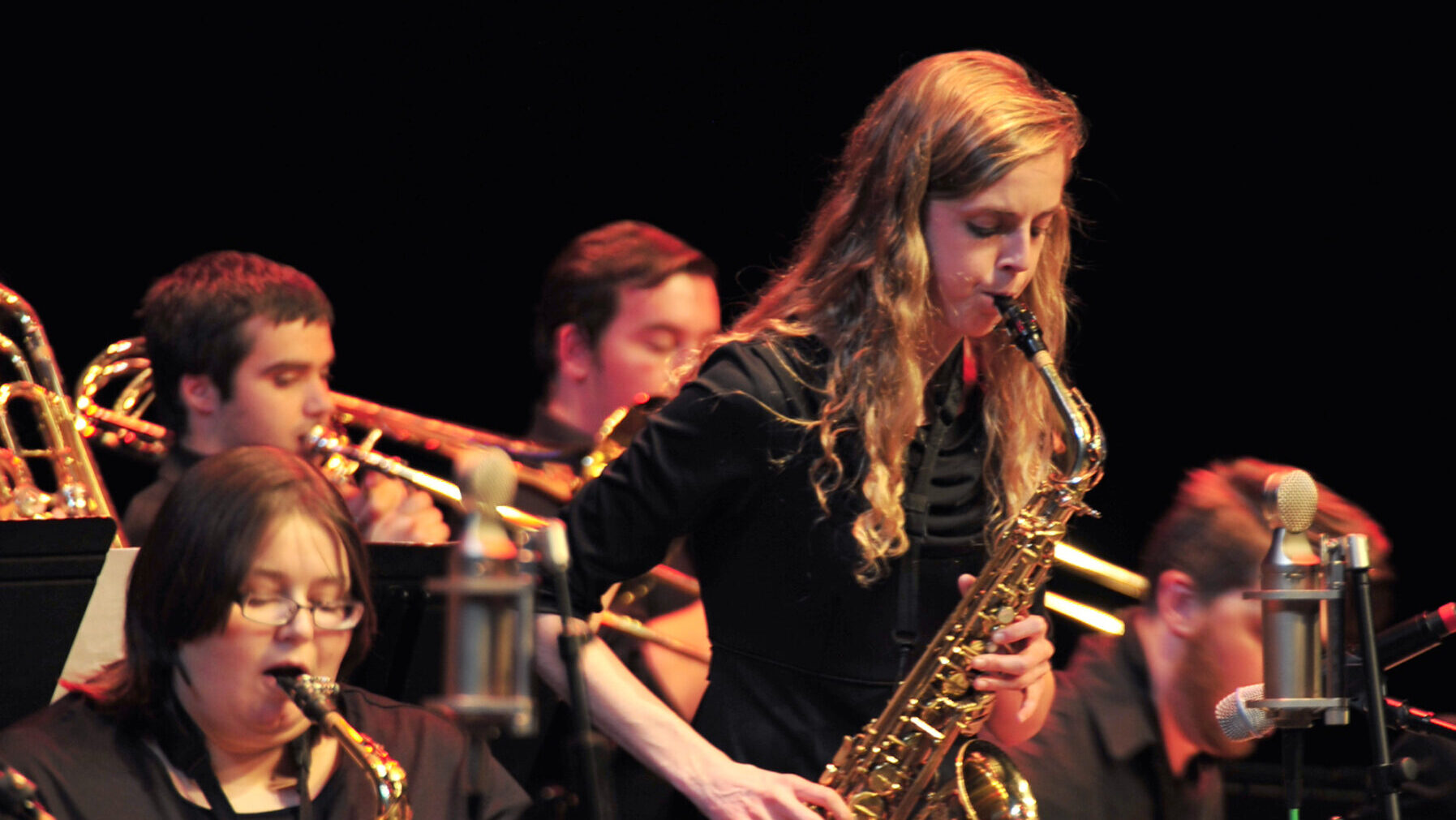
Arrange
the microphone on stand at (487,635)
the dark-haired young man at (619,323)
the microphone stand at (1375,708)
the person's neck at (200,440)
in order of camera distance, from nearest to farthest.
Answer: the microphone on stand at (487,635) → the microphone stand at (1375,708) → the person's neck at (200,440) → the dark-haired young man at (619,323)

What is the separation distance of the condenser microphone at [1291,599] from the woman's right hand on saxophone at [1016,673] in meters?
0.38

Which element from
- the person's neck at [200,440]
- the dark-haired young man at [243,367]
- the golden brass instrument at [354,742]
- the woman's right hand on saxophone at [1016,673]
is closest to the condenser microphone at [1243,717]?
the woman's right hand on saxophone at [1016,673]

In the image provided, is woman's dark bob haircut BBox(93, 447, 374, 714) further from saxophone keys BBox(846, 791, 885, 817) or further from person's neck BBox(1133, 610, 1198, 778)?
person's neck BBox(1133, 610, 1198, 778)

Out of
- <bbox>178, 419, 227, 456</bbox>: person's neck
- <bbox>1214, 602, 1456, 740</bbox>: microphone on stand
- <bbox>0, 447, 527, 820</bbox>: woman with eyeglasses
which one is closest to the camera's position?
<bbox>1214, 602, 1456, 740</bbox>: microphone on stand

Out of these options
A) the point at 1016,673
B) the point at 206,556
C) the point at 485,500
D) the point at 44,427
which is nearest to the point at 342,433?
the point at 44,427

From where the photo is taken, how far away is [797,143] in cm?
469

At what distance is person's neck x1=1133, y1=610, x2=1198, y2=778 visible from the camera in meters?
2.62

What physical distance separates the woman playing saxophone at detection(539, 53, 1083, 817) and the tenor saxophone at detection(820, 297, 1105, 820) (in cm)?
3

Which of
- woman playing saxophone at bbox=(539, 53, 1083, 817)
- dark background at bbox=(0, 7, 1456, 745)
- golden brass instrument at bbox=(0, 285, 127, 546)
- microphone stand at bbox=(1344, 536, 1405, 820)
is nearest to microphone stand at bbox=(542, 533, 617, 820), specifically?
woman playing saxophone at bbox=(539, 53, 1083, 817)

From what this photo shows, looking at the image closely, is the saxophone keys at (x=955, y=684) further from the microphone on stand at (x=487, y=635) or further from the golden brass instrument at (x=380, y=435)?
the microphone on stand at (x=487, y=635)

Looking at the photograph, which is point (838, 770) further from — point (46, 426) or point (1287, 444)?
point (1287, 444)

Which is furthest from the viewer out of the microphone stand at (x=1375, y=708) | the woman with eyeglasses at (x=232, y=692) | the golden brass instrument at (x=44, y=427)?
the golden brass instrument at (x=44, y=427)

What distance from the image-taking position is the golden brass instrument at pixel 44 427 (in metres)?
3.32

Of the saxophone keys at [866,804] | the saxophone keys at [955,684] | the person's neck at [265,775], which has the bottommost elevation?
the saxophone keys at [866,804]
